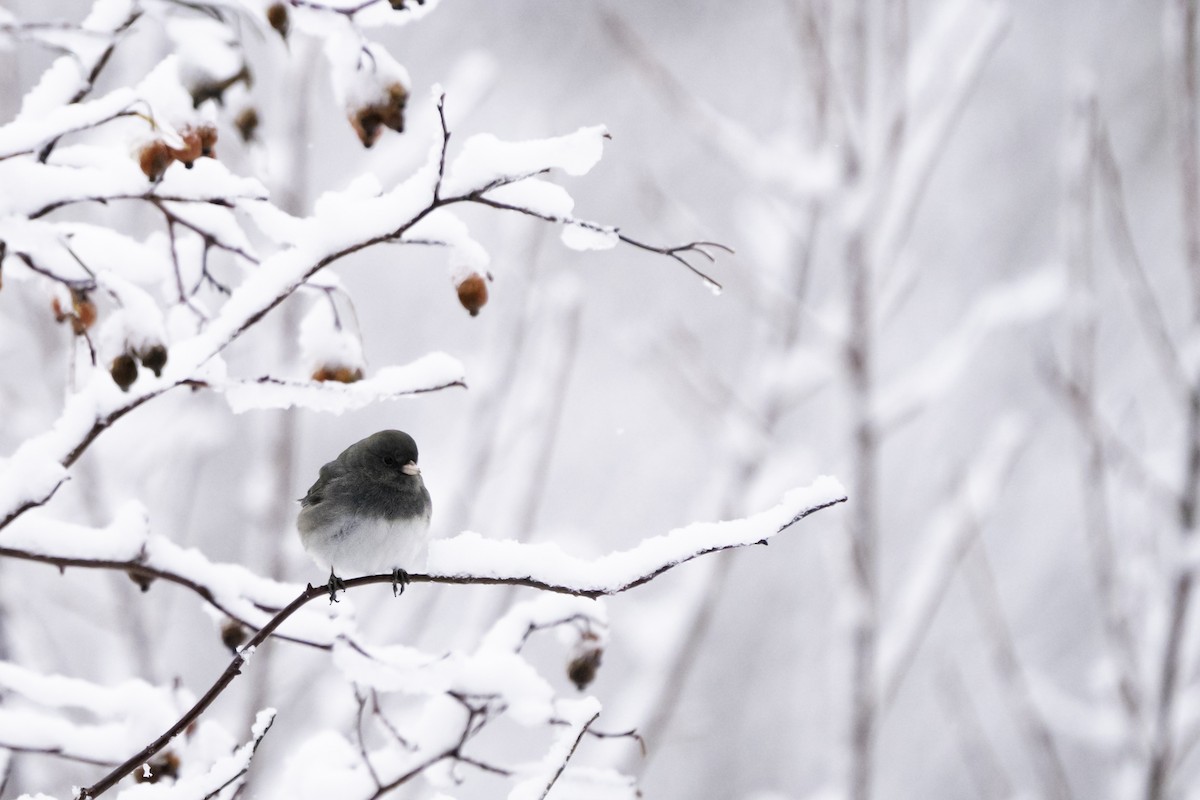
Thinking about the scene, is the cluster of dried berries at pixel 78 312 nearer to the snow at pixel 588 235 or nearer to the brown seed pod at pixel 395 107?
the brown seed pod at pixel 395 107

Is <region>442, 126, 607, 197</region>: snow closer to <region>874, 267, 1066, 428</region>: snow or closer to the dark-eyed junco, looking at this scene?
the dark-eyed junco

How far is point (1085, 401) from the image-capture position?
2.19m

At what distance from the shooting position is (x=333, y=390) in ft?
3.38

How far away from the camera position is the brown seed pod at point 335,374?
3.78 ft

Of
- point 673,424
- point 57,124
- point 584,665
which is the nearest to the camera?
point 57,124

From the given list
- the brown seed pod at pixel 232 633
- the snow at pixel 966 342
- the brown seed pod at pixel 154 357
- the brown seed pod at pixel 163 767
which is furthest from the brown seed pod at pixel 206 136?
the snow at pixel 966 342

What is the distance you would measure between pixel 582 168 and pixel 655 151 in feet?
23.9

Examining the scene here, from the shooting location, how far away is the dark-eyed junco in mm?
1690

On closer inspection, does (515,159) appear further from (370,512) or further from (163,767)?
(370,512)

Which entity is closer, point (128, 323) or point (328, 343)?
point (128, 323)

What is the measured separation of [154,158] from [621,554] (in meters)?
0.54

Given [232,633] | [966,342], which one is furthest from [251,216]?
[966,342]

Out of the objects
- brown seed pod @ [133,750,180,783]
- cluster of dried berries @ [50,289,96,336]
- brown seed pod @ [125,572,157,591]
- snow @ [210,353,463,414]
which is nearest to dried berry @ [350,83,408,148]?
snow @ [210,353,463,414]

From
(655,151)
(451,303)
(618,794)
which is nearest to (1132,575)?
(618,794)
